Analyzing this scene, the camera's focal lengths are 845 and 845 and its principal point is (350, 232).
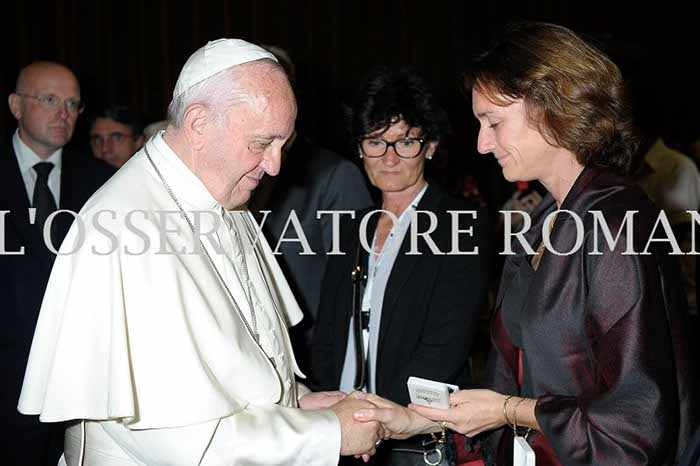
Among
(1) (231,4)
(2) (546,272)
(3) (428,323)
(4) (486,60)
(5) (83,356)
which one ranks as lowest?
(3) (428,323)

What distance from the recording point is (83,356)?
6.52 ft

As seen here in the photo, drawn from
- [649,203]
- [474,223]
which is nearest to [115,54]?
[474,223]

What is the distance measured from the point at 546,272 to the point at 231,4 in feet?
16.8

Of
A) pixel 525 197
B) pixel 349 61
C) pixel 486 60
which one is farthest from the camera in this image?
pixel 349 61

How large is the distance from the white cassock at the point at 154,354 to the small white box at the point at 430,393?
24 centimetres

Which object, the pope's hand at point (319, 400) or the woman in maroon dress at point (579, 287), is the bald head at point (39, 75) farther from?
the woman in maroon dress at point (579, 287)

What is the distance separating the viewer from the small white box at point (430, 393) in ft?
7.38

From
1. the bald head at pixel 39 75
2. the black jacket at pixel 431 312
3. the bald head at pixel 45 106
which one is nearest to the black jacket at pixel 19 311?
the bald head at pixel 45 106

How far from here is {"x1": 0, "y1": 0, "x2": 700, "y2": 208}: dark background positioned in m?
6.30

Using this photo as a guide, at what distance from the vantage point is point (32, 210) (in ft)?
12.0

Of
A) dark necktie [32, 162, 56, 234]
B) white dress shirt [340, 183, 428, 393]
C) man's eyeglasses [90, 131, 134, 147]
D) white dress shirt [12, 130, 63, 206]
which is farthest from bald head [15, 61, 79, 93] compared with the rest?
white dress shirt [340, 183, 428, 393]

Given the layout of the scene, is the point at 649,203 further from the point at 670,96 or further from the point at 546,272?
the point at 670,96

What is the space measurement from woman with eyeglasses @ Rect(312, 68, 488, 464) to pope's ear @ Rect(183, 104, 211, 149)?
105 cm

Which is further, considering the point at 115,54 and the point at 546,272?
the point at 115,54
